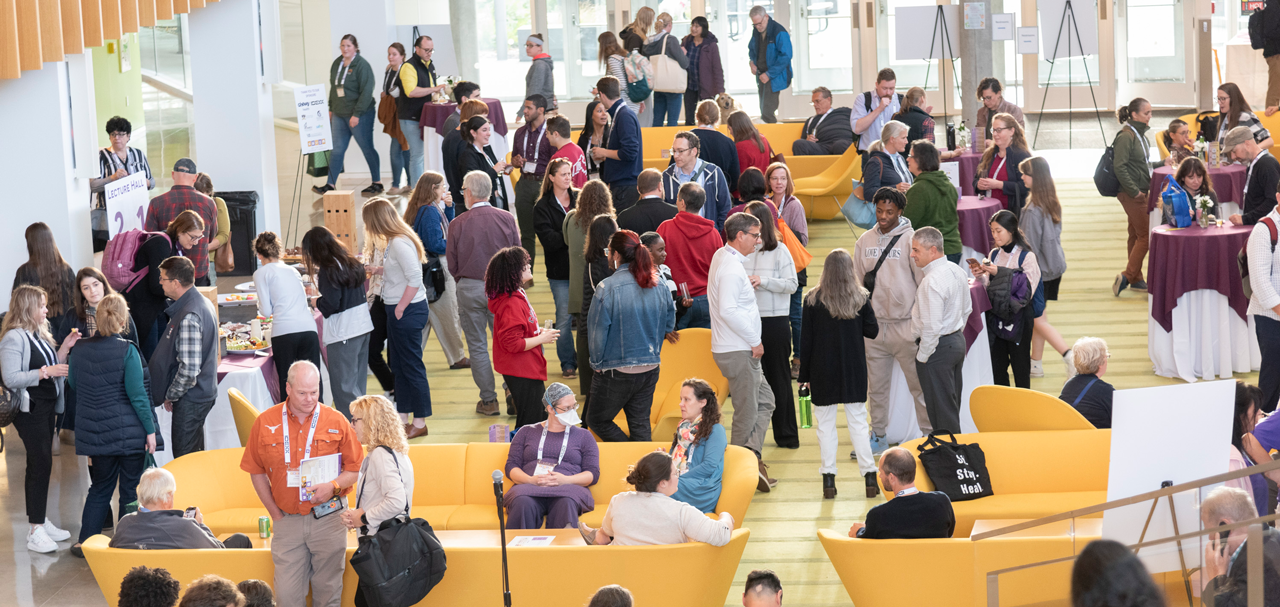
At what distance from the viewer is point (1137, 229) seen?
10.6 m

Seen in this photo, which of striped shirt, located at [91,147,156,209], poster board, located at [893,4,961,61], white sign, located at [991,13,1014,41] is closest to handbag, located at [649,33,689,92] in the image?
poster board, located at [893,4,961,61]

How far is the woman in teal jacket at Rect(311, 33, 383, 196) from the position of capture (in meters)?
13.4

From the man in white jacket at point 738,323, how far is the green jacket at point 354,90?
7.51m

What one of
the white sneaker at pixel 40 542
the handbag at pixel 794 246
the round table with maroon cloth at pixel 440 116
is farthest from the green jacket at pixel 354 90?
the white sneaker at pixel 40 542

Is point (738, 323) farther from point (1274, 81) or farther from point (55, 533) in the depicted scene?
point (1274, 81)

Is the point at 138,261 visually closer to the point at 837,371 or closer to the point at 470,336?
the point at 470,336

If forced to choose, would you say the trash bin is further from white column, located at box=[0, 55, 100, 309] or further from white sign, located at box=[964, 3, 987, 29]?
white sign, located at box=[964, 3, 987, 29]

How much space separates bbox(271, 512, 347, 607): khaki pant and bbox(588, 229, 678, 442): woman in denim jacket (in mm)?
1947

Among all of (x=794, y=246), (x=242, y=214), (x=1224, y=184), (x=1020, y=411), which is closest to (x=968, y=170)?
(x=1224, y=184)

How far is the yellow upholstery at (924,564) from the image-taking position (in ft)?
16.0

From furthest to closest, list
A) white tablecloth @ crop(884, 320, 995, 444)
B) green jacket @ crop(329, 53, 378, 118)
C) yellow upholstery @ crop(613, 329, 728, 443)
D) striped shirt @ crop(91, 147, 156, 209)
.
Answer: green jacket @ crop(329, 53, 378, 118) → striped shirt @ crop(91, 147, 156, 209) → white tablecloth @ crop(884, 320, 995, 444) → yellow upholstery @ crop(613, 329, 728, 443)

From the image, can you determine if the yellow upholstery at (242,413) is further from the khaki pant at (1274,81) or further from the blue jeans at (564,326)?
the khaki pant at (1274,81)

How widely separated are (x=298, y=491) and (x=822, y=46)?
14578 mm

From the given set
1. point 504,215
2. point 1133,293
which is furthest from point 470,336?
point 1133,293
